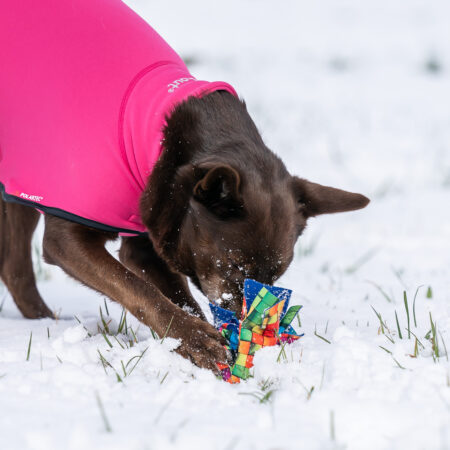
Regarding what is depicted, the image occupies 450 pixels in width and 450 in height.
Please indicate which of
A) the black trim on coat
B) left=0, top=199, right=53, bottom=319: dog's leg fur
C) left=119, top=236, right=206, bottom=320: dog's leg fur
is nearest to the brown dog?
the black trim on coat

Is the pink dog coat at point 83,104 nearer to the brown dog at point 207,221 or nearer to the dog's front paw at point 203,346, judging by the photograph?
the brown dog at point 207,221

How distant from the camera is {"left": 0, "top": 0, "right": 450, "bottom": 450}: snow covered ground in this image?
1.59 m

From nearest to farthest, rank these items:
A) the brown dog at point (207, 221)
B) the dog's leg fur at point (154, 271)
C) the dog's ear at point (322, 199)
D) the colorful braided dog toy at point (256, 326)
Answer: the colorful braided dog toy at point (256, 326), the brown dog at point (207, 221), the dog's ear at point (322, 199), the dog's leg fur at point (154, 271)

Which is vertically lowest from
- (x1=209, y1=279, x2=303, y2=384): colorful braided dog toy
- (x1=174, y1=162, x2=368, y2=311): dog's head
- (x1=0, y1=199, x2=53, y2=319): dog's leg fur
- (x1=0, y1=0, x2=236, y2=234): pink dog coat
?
(x1=0, y1=199, x2=53, y2=319): dog's leg fur

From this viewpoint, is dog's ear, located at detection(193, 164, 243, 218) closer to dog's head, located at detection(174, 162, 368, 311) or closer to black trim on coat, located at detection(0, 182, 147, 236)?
dog's head, located at detection(174, 162, 368, 311)

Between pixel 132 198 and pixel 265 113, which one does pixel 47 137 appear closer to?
pixel 132 198

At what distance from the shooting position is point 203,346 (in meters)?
2.21

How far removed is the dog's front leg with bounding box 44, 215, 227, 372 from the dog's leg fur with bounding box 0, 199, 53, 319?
53cm

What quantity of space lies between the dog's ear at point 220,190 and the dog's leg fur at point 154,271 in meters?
0.59

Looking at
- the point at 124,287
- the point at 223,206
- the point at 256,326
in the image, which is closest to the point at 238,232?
the point at 223,206

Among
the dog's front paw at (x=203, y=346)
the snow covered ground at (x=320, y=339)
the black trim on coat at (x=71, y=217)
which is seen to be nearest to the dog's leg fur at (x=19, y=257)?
the snow covered ground at (x=320, y=339)

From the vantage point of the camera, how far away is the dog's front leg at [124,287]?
2221 mm

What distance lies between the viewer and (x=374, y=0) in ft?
39.9

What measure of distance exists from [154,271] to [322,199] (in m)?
0.83
